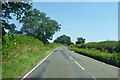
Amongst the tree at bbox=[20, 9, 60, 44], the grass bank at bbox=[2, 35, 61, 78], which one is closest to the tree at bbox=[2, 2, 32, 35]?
the grass bank at bbox=[2, 35, 61, 78]

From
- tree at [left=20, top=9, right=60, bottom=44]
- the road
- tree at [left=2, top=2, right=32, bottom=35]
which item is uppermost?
tree at [left=20, top=9, right=60, bottom=44]

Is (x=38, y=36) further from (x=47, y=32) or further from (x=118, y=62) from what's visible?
(x=118, y=62)

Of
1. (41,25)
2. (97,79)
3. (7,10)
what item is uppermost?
(41,25)

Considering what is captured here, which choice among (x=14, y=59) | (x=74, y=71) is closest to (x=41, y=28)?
(x=14, y=59)

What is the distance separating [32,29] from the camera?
2121 inches

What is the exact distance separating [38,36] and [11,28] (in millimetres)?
43881

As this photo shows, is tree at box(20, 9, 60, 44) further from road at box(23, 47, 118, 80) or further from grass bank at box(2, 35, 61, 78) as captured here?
road at box(23, 47, 118, 80)

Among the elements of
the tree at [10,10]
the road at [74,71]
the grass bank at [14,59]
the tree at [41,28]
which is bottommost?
the road at [74,71]

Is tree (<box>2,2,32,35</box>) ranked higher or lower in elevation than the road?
higher

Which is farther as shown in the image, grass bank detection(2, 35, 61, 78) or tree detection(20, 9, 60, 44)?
tree detection(20, 9, 60, 44)

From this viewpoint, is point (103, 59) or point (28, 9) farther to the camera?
point (103, 59)

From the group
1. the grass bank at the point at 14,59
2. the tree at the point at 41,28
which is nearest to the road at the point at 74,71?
the grass bank at the point at 14,59

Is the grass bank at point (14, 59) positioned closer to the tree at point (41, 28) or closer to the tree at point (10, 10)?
the tree at point (10, 10)

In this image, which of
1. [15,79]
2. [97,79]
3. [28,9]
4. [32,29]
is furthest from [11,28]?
[32,29]
